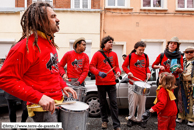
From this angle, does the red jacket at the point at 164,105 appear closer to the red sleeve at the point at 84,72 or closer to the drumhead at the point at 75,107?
the drumhead at the point at 75,107

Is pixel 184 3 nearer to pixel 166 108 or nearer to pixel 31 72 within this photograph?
pixel 166 108

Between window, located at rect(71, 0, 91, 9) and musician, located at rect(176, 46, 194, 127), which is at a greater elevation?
window, located at rect(71, 0, 91, 9)

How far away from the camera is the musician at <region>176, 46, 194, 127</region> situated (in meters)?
5.11

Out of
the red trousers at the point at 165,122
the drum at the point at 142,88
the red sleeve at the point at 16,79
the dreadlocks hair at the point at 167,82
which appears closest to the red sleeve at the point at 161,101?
the dreadlocks hair at the point at 167,82

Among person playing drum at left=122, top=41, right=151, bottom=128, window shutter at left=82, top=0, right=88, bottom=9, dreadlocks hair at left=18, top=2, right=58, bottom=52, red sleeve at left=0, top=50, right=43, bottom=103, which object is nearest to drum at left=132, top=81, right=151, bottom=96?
person playing drum at left=122, top=41, right=151, bottom=128

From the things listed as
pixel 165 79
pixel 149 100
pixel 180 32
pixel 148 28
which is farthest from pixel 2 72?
pixel 180 32

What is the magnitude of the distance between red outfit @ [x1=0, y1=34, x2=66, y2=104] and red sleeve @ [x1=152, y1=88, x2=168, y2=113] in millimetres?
1969

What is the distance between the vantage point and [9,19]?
40.7ft

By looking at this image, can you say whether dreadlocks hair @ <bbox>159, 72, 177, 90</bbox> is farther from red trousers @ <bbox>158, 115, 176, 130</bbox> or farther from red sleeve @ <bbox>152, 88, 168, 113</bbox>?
red trousers @ <bbox>158, 115, 176, 130</bbox>

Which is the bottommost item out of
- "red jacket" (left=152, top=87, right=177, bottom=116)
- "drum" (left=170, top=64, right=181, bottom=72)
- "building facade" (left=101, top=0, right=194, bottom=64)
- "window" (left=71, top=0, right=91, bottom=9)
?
"red jacket" (left=152, top=87, right=177, bottom=116)

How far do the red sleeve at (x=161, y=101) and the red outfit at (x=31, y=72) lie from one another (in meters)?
1.97

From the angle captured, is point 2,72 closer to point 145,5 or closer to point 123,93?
point 123,93

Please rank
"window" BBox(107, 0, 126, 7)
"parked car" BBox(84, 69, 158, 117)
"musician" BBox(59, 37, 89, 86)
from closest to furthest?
"musician" BBox(59, 37, 89, 86) → "parked car" BBox(84, 69, 158, 117) → "window" BBox(107, 0, 126, 7)

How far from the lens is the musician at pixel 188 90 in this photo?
511 centimetres
